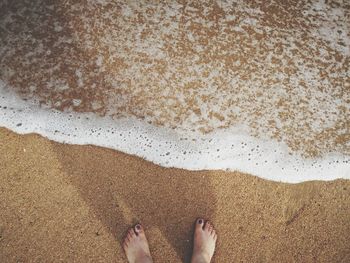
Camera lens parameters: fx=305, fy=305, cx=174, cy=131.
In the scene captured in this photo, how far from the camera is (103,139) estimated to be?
1.93 meters

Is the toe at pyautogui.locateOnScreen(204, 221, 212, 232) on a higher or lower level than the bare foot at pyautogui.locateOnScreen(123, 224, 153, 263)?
higher

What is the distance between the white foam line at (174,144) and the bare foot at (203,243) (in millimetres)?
361

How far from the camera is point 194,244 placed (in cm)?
180

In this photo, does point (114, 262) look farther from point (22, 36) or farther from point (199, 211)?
point (22, 36)

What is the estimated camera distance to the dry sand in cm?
177

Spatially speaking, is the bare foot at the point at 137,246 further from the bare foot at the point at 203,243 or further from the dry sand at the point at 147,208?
the bare foot at the point at 203,243

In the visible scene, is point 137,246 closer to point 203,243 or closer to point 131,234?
point 131,234

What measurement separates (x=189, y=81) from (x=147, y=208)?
0.90 meters

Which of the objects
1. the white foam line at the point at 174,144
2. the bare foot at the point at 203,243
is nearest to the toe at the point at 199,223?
the bare foot at the point at 203,243

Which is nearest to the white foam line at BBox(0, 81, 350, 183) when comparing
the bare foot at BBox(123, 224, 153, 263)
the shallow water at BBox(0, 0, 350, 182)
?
the shallow water at BBox(0, 0, 350, 182)

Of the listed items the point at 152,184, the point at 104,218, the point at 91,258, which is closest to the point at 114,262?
the point at 91,258

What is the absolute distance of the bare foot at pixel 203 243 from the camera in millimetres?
1746

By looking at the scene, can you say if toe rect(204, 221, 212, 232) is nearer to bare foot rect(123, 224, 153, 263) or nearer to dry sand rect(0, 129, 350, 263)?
dry sand rect(0, 129, 350, 263)

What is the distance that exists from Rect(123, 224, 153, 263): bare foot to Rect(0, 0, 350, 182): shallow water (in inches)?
17.6
